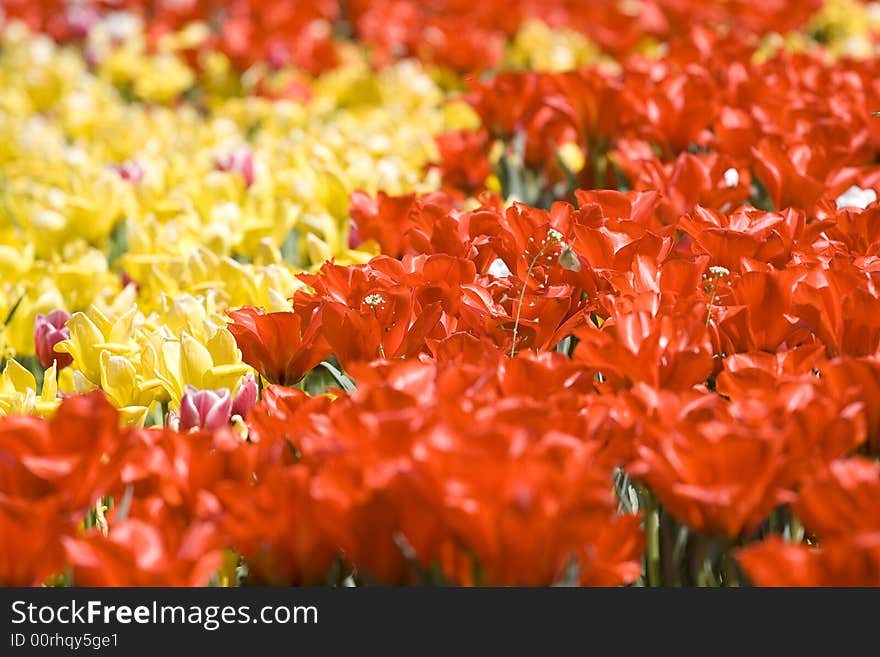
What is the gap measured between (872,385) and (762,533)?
234 millimetres

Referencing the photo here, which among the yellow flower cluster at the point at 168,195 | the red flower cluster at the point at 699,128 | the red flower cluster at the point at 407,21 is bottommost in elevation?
the yellow flower cluster at the point at 168,195

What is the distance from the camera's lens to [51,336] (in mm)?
2383

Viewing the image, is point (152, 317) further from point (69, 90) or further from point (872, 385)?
point (69, 90)

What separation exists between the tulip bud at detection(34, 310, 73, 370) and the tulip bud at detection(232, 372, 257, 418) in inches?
22.6

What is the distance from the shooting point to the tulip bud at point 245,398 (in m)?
1.96

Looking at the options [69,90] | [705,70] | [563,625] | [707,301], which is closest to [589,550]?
[563,625]

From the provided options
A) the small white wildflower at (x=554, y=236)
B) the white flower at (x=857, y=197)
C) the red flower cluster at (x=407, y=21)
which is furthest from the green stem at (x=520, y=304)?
the red flower cluster at (x=407, y=21)

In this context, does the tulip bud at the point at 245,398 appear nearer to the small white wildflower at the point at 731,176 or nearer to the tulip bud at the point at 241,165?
the small white wildflower at the point at 731,176

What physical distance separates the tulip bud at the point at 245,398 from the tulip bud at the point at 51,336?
58cm

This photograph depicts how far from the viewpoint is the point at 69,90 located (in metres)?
5.59

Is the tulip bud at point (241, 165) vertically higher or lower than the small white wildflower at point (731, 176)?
lower

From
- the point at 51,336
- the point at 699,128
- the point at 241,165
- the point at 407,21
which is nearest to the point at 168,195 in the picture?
the point at 241,165

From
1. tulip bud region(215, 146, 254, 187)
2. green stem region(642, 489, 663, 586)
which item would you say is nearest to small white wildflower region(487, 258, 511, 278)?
green stem region(642, 489, 663, 586)

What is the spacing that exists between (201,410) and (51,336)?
2.06 ft
